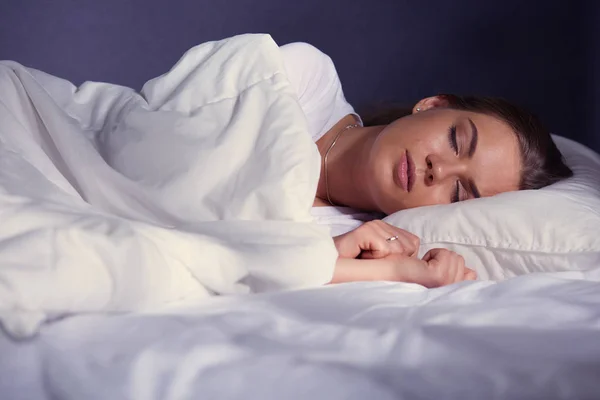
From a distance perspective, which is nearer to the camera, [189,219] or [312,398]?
[312,398]

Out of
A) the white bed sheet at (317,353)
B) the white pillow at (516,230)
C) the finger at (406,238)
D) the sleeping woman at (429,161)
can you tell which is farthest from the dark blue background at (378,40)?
the white bed sheet at (317,353)

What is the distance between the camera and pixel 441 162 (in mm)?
1205

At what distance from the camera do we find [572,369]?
561 millimetres

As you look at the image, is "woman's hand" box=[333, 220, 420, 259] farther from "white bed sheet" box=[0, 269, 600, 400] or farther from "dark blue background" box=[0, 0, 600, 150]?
"dark blue background" box=[0, 0, 600, 150]

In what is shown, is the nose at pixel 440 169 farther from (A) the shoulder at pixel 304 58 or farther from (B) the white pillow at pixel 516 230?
(A) the shoulder at pixel 304 58

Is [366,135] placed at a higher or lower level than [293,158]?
lower

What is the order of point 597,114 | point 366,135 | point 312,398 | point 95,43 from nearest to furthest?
point 312,398, point 366,135, point 597,114, point 95,43

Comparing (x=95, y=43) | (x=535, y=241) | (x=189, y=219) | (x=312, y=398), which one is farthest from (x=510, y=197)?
(x=95, y=43)

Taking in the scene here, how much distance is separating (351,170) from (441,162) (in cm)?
20

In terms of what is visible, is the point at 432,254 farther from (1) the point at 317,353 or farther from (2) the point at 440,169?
(1) the point at 317,353

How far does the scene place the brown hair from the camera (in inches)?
50.5

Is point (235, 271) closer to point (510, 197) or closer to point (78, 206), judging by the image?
point (78, 206)

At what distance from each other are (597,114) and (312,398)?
4.80ft

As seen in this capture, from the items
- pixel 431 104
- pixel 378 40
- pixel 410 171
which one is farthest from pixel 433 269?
pixel 378 40
